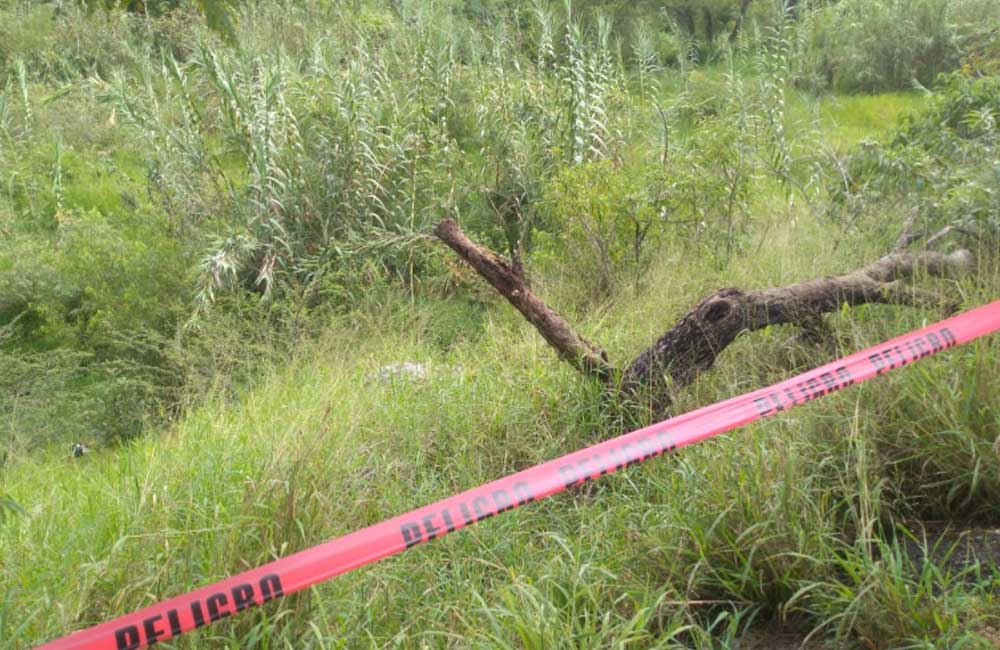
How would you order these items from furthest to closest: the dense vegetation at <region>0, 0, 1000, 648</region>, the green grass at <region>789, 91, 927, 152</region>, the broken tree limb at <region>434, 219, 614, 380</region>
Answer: the green grass at <region>789, 91, 927, 152</region>
the broken tree limb at <region>434, 219, 614, 380</region>
the dense vegetation at <region>0, 0, 1000, 648</region>

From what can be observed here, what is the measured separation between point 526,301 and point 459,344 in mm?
1916

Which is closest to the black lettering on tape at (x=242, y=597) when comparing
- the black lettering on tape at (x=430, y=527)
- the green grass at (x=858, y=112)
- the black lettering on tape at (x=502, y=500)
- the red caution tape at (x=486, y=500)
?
the red caution tape at (x=486, y=500)

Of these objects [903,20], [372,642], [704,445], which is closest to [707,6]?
[903,20]

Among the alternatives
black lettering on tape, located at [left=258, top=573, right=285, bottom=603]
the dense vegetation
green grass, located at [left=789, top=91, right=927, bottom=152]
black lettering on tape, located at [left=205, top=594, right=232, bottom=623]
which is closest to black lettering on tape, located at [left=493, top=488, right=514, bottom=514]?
the dense vegetation

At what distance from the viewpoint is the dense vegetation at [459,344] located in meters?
2.39

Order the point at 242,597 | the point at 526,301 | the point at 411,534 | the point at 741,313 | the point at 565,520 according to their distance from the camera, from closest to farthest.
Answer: the point at 242,597
the point at 411,534
the point at 565,520
the point at 741,313
the point at 526,301

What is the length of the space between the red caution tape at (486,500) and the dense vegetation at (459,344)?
0.15 metres

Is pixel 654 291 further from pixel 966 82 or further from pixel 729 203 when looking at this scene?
pixel 966 82

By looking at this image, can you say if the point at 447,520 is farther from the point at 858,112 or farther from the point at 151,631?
the point at 858,112

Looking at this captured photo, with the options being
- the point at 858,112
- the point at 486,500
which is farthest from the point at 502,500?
the point at 858,112

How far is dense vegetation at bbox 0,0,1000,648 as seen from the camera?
239 centimetres

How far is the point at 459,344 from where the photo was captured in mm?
5605

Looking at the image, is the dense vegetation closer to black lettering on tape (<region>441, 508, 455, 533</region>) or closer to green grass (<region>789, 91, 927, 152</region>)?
green grass (<region>789, 91, 927, 152</region>)

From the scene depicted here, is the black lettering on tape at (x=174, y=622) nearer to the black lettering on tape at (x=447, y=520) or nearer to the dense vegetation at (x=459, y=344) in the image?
the dense vegetation at (x=459, y=344)
